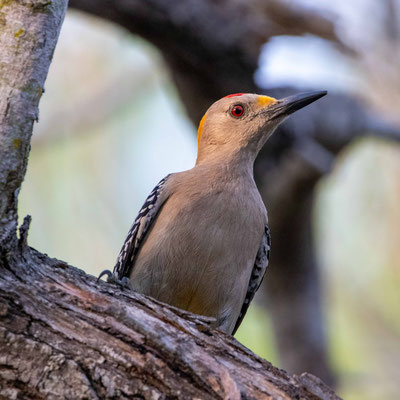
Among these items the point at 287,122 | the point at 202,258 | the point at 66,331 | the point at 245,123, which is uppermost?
the point at 287,122

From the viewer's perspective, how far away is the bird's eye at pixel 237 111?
7602mm

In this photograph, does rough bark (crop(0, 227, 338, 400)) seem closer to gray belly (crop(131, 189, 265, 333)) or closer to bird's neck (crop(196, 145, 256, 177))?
gray belly (crop(131, 189, 265, 333))

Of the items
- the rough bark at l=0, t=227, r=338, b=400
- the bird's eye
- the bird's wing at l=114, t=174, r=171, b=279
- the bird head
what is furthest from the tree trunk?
the bird's eye

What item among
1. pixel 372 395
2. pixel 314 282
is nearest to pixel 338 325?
A: pixel 372 395

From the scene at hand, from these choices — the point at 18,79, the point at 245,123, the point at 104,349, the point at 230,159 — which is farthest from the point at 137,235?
the point at 18,79

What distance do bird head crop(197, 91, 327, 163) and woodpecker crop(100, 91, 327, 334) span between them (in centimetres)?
10

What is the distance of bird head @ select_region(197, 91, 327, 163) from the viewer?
736 cm

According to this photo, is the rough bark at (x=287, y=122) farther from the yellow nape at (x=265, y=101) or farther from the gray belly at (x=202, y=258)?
the gray belly at (x=202, y=258)

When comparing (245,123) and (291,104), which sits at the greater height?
(291,104)

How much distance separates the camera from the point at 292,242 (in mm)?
10609

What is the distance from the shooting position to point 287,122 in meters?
9.85

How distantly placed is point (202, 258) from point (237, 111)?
222cm

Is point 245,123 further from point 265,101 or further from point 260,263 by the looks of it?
point 260,263

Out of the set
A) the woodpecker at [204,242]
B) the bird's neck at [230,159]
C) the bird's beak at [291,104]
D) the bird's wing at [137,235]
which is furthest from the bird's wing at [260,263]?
the bird's beak at [291,104]
